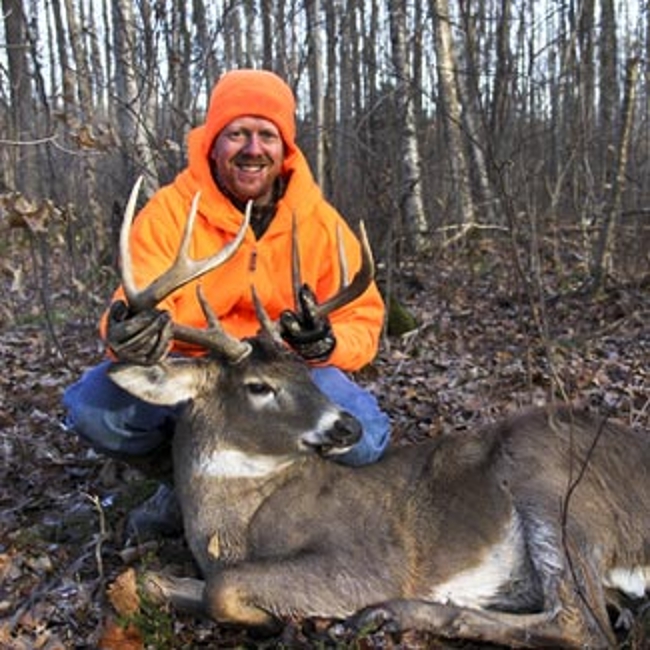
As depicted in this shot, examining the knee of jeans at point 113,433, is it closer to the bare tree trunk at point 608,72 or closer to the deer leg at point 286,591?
the deer leg at point 286,591

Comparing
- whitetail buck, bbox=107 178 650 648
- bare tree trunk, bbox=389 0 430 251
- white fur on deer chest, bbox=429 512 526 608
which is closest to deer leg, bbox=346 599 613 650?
whitetail buck, bbox=107 178 650 648

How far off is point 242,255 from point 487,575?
1.80 meters

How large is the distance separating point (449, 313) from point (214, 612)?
219 inches

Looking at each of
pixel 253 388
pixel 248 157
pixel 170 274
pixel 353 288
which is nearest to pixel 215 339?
pixel 253 388

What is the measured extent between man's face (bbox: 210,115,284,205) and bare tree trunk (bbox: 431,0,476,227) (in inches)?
249

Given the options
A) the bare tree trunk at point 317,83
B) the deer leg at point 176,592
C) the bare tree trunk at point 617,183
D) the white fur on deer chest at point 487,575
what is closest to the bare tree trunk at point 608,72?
the bare tree trunk at point 317,83

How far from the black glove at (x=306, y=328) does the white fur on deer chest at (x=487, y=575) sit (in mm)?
1035

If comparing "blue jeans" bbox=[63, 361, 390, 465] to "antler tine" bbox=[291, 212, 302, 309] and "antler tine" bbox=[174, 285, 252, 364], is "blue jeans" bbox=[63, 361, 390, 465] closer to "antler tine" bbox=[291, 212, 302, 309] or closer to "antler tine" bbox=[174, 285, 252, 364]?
"antler tine" bbox=[291, 212, 302, 309]

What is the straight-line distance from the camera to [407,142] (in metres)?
10.2

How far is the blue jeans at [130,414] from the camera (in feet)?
14.5

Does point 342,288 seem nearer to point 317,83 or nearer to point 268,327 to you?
point 268,327

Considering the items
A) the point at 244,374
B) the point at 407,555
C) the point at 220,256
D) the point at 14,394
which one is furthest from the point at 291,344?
the point at 14,394

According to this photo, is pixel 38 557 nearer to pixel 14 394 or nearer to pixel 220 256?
pixel 220 256

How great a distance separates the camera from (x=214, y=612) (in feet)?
11.9
